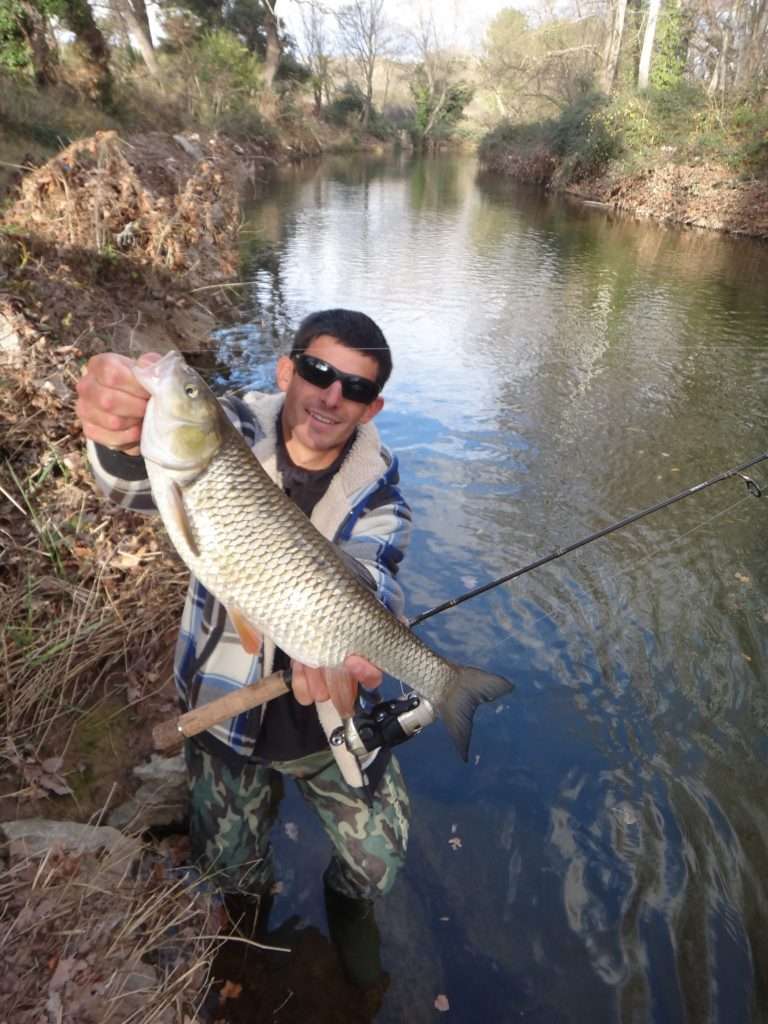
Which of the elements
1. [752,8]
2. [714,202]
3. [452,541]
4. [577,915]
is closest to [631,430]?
[452,541]

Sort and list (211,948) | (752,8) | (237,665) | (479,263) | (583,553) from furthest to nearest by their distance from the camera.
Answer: (752,8) → (479,263) → (583,553) → (211,948) → (237,665)

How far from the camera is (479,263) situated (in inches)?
644

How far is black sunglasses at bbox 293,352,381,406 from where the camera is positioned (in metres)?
2.46

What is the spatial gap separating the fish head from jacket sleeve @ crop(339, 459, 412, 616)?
33.6 inches

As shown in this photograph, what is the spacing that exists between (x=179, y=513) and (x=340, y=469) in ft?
2.84

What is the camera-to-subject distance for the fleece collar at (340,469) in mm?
2568

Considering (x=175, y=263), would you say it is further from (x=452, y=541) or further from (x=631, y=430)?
(x=631, y=430)

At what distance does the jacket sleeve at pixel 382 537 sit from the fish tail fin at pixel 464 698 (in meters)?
0.36

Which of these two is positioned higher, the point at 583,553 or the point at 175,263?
the point at 175,263

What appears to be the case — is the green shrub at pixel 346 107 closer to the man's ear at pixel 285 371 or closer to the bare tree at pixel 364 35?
the bare tree at pixel 364 35

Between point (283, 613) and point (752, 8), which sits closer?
→ point (283, 613)

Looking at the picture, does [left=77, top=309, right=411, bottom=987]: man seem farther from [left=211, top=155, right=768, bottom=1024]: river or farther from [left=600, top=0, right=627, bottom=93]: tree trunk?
[left=600, top=0, right=627, bottom=93]: tree trunk

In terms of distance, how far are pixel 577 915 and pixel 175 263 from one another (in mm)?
8608

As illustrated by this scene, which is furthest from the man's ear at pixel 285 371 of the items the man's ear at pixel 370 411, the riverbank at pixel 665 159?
the riverbank at pixel 665 159
